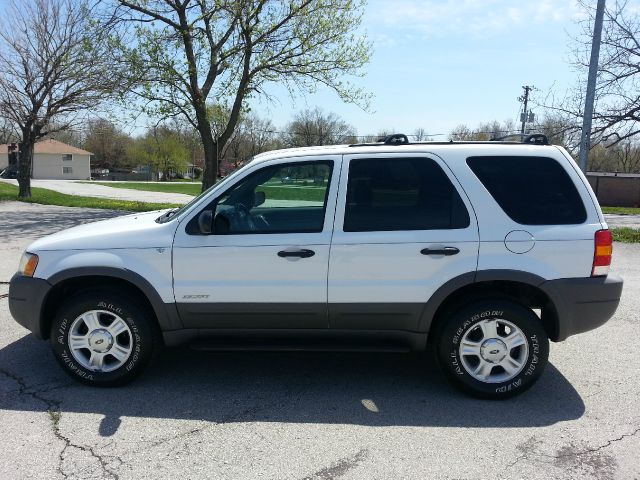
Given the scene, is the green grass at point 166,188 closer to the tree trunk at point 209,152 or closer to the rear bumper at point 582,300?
the tree trunk at point 209,152

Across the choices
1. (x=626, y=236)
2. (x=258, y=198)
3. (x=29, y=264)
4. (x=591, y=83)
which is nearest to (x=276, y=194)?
(x=258, y=198)

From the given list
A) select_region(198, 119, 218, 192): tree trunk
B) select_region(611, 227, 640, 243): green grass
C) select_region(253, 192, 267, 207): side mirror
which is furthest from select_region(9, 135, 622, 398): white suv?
select_region(198, 119, 218, 192): tree trunk

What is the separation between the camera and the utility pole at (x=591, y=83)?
42.4 feet

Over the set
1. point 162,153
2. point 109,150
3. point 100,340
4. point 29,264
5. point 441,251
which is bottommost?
point 100,340

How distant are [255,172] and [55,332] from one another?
1.96 meters

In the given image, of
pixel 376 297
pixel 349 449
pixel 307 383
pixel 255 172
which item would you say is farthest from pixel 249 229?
pixel 349 449

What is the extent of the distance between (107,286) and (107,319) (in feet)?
0.83

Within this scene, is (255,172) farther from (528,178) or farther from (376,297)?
(528,178)

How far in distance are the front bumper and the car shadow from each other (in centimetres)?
50

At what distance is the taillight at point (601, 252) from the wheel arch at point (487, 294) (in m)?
0.39

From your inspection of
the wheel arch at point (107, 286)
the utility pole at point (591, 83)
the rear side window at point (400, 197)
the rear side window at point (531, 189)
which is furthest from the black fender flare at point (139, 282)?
the utility pole at point (591, 83)

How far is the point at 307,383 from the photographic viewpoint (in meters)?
4.16

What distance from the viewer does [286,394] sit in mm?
3961

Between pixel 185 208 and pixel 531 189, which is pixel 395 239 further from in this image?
pixel 185 208
